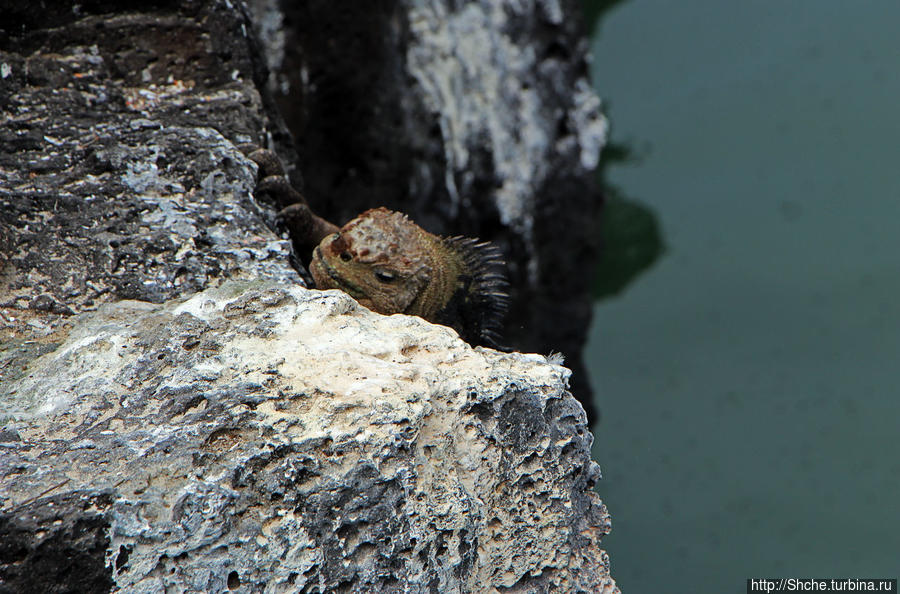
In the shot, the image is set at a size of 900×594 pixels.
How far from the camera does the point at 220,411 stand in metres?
1.45

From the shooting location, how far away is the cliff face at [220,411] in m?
1.34

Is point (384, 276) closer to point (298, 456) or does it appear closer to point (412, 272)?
point (412, 272)

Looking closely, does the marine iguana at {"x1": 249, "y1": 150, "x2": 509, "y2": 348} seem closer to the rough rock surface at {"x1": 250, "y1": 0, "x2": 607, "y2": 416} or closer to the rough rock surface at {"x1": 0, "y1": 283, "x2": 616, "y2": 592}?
the rough rock surface at {"x1": 0, "y1": 283, "x2": 616, "y2": 592}

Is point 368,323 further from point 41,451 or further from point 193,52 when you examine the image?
point 193,52

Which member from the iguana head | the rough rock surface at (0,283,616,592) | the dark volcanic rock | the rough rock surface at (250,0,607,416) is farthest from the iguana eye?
the rough rock surface at (250,0,607,416)

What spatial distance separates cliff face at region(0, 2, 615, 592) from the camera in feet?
4.39

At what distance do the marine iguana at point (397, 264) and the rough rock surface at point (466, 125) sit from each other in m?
2.07

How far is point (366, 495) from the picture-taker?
1.40 m

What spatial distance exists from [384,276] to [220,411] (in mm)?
955

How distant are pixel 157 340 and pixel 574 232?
4012 mm

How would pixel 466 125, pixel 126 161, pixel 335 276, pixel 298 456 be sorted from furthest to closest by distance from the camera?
pixel 466 125 → pixel 335 276 → pixel 126 161 → pixel 298 456

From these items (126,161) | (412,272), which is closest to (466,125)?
(412,272)

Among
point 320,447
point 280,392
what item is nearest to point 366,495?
point 320,447

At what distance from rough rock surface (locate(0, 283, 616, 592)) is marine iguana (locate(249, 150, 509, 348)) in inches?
23.0
